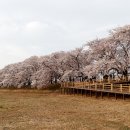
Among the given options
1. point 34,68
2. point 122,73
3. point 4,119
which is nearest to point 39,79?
point 34,68

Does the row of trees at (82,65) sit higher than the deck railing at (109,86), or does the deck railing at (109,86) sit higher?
the row of trees at (82,65)

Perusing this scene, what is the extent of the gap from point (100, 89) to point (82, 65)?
31.8 meters

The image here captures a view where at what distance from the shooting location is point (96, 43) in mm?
73750

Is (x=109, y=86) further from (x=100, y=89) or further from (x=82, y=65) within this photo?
(x=82, y=65)

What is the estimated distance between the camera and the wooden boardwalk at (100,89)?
44.9 m

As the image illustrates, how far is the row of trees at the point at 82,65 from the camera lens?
66.4 metres

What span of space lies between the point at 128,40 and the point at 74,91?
14.5m

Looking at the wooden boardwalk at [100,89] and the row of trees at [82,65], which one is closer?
the wooden boardwalk at [100,89]

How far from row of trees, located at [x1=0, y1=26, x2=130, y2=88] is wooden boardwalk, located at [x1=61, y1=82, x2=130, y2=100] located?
21.1 ft

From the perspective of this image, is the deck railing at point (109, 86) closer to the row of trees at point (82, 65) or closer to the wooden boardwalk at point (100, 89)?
the wooden boardwalk at point (100, 89)

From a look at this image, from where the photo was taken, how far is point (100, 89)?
51469 millimetres

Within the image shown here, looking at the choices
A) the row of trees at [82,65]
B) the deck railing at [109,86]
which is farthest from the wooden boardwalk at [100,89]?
the row of trees at [82,65]

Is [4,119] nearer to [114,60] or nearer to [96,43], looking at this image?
[114,60]

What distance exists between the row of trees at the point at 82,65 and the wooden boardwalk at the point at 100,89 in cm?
644
